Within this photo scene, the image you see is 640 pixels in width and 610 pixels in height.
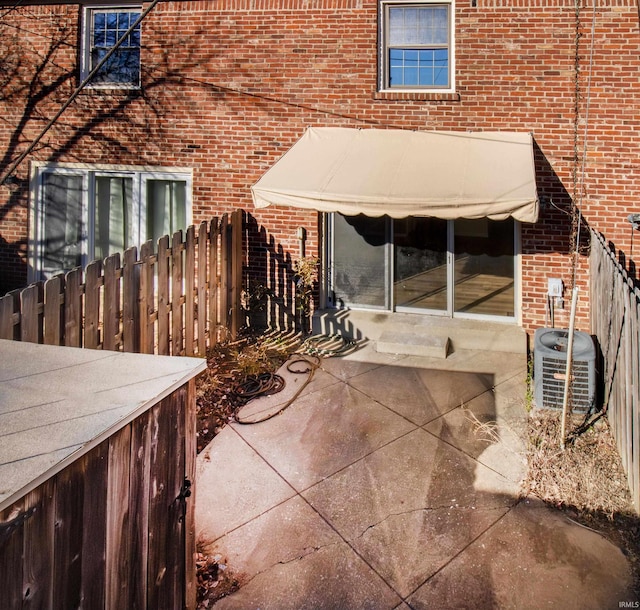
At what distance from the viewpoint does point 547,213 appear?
786 cm

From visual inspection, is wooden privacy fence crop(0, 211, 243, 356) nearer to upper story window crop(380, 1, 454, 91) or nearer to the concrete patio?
the concrete patio

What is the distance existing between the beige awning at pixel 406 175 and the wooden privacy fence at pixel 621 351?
1216mm

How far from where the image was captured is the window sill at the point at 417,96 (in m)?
8.12

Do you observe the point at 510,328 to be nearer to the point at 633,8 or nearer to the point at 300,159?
the point at 300,159

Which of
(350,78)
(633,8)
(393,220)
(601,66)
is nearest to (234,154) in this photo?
(350,78)

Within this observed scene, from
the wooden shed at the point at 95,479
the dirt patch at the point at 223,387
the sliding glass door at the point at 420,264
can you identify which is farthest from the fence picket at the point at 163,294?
the sliding glass door at the point at 420,264

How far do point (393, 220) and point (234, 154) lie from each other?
2831 mm

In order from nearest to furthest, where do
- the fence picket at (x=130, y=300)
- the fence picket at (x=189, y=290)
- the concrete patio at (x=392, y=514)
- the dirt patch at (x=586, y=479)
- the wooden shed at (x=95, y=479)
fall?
Result: the wooden shed at (x=95, y=479) < the concrete patio at (x=392, y=514) < the dirt patch at (x=586, y=479) < the fence picket at (x=130, y=300) < the fence picket at (x=189, y=290)

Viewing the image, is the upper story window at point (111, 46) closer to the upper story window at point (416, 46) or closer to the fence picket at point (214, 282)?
the fence picket at point (214, 282)

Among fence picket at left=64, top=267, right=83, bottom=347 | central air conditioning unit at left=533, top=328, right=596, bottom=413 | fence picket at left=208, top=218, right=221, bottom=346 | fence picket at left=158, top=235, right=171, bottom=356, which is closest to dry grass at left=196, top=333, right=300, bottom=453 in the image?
fence picket at left=208, top=218, right=221, bottom=346

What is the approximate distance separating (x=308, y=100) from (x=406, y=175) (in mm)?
2544

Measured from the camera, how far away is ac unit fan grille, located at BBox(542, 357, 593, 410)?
229 inches

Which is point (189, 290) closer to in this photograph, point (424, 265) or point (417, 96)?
point (424, 265)

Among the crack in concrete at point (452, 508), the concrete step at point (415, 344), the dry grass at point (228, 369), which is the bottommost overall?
the crack in concrete at point (452, 508)
